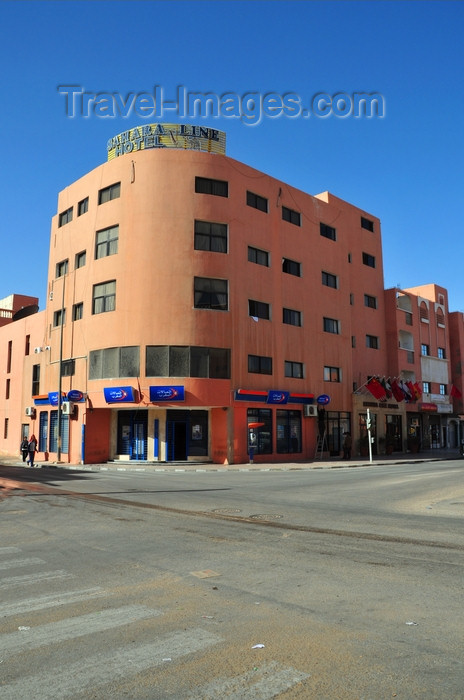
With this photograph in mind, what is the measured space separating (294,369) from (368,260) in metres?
16.2

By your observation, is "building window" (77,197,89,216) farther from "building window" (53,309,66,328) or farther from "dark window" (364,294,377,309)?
"dark window" (364,294,377,309)

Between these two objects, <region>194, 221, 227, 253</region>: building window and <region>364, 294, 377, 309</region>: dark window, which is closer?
<region>194, 221, 227, 253</region>: building window

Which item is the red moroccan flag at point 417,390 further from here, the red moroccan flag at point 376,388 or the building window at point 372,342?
the red moroccan flag at point 376,388

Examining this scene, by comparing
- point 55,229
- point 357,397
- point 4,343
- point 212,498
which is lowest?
point 212,498

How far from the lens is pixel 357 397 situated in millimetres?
42844

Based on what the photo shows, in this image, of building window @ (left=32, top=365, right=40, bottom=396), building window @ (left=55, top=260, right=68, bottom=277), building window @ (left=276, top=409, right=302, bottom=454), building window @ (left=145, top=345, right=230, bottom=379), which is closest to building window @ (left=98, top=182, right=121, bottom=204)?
building window @ (left=55, top=260, right=68, bottom=277)

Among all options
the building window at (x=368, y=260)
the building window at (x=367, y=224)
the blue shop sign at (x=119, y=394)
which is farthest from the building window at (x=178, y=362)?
the building window at (x=367, y=224)

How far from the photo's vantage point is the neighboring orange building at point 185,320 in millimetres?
33094

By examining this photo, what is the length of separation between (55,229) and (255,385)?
20.0m

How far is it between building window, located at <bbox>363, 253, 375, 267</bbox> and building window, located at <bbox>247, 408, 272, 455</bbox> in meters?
19.7

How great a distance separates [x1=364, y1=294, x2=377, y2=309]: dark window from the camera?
48228 millimetres

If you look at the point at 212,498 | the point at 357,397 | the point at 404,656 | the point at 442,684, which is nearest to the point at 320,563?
the point at 404,656

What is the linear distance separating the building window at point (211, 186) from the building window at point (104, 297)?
27.1ft

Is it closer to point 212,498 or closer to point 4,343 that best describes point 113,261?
point 4,343
